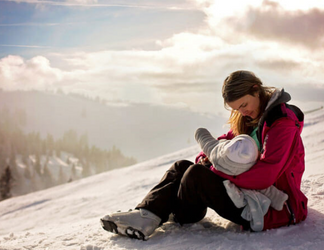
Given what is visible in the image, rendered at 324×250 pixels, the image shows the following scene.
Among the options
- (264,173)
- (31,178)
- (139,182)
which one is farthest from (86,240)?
(31,178)

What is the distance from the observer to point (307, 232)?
2576 millimetres

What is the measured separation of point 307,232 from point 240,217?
20.0 inches

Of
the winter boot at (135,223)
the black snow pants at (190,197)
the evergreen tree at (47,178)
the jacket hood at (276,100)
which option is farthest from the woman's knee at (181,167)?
the evergreen tree at (47,178)

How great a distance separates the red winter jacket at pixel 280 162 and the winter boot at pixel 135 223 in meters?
0.64

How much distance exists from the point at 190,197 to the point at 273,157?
72 centimetres

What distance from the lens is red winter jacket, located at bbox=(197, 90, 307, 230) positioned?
7.88 feet

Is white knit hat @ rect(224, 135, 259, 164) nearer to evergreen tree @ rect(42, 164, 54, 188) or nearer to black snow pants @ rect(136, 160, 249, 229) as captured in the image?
black snow pants @ rect(136, 160, 249, 229)

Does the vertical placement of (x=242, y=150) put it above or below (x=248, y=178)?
above

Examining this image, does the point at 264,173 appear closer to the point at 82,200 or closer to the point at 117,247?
the point at 117,247

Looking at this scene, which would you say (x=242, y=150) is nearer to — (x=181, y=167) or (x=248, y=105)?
(x=248, y=105)

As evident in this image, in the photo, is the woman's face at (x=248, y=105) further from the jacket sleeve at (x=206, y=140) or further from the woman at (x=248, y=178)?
the jacket sleeve at (x=206, y=140)

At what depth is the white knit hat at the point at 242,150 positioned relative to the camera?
2.35 metres

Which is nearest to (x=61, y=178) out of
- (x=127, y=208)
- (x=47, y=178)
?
(x=47, y=178)

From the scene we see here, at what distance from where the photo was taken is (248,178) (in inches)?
96.2
